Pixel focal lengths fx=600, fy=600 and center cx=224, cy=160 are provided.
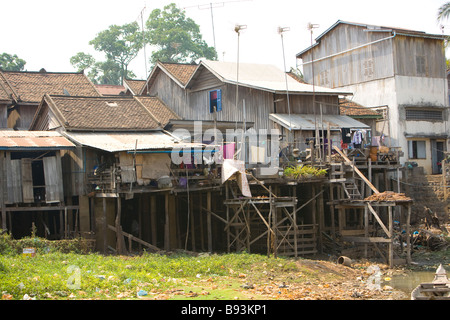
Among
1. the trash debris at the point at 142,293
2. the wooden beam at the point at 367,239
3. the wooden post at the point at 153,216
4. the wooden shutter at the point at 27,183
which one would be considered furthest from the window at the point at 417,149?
the trash debris at the point at 142,293

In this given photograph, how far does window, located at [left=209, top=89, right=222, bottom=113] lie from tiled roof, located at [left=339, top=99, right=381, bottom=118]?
599 centimetres

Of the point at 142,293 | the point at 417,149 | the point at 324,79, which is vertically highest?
the point at 324,79

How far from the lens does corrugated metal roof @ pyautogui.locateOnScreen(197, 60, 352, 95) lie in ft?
88.6

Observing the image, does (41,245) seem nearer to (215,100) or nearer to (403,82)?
(215,100)

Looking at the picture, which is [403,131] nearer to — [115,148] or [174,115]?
[174,115]

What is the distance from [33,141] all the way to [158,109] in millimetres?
8908

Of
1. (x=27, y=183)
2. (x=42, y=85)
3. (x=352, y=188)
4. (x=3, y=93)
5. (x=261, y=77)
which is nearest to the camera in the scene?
(x=27, y=183)

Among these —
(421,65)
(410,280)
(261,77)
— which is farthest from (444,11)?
(410,280)

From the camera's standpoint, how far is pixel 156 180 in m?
22.5

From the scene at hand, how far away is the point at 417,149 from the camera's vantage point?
32.0 metres

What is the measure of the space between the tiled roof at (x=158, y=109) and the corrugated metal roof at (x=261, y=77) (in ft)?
10.5

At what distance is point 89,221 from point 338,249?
990 cm

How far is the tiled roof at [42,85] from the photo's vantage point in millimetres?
32000

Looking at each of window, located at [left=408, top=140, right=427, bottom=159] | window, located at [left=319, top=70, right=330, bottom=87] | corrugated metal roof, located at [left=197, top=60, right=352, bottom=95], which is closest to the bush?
corrugated metal roof, located at [left=197, top=60, right=352, bottom=95]
